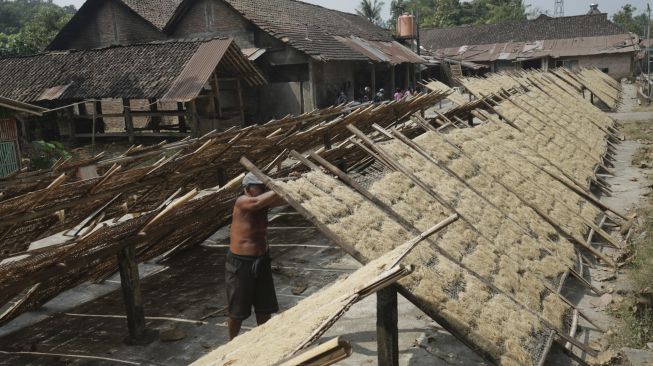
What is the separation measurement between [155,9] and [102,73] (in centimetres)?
969

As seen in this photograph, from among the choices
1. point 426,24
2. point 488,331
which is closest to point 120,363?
point 488,331

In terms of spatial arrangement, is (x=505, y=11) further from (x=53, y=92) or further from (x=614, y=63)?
(x=53, y=92)

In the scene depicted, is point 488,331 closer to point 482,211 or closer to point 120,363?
point 482,211

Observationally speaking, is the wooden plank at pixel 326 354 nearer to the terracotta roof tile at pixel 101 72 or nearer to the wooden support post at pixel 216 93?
the terracotta roof tile at pixel 101 72

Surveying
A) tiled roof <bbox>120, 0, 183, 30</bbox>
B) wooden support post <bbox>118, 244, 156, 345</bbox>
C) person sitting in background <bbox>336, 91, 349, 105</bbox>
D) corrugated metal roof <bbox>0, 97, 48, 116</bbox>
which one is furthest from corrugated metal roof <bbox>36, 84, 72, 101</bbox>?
wooden support post <bbox>118, 244, 156, 345</bbox>

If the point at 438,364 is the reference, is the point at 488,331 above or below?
above

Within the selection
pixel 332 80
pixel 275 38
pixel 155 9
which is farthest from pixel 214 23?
pixel 155 9

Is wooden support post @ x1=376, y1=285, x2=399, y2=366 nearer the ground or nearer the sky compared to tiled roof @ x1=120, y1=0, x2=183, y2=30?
nearer the ground

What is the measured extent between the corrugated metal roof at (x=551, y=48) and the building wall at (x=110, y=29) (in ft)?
71.5

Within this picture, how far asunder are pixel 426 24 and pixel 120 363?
211 feet

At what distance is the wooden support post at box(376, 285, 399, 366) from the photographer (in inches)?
157

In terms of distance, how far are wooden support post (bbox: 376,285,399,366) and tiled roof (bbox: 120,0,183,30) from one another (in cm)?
2440

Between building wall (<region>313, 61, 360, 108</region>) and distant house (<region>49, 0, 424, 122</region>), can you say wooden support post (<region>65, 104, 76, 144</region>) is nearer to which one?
distant house (<region>49, 0, 424, 122</region>)

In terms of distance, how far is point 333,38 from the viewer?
25.8 metres
